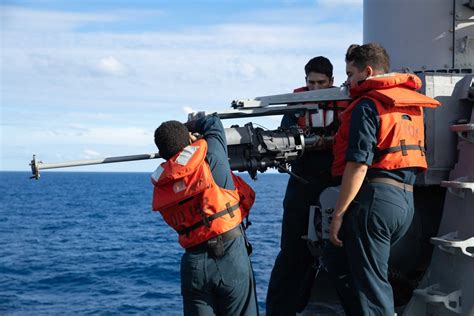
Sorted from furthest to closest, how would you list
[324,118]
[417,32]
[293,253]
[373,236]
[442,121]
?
1. [417,32]
2. [293,253]
3. [324,118]
4. [442,121]
5. [373,236]

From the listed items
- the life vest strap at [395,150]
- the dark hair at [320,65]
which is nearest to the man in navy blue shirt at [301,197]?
the dark hair at [320,65]

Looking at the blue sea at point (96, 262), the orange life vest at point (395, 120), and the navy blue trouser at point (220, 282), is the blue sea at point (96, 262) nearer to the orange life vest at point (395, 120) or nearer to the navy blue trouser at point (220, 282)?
the navy blue trouser at point (220, 282)

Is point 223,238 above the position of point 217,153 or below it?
Result: below

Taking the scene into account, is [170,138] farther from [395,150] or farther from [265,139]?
[395,150]

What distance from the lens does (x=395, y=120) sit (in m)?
4.72

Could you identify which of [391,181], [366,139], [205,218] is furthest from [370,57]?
[205,218]

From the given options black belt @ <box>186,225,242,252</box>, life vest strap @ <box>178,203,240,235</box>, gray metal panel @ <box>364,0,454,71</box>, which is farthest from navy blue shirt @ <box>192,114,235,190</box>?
gray metal panel @ <box>364,0,454,71</box>

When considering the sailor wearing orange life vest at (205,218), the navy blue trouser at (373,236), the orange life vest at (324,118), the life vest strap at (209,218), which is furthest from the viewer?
the orange life vest at (324,118)

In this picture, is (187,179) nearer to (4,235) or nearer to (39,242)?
(39,242)

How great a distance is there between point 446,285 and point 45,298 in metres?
23.9

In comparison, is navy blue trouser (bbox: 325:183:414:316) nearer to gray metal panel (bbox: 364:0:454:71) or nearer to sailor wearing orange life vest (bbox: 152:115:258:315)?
sailor wearing orange life vest (bbox: 152:115:258:315)

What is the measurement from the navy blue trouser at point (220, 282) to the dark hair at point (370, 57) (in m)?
1.50

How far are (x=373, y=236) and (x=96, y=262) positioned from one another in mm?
34543

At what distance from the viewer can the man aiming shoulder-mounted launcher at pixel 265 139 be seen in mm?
5602
